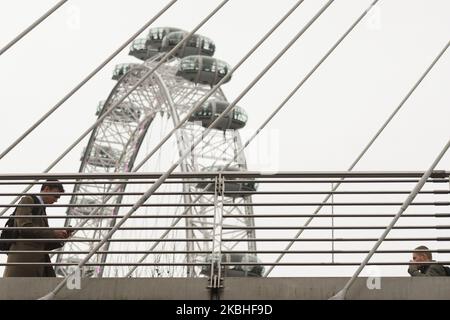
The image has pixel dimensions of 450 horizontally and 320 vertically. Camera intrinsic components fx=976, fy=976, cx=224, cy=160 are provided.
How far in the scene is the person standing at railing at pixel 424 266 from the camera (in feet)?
28.2

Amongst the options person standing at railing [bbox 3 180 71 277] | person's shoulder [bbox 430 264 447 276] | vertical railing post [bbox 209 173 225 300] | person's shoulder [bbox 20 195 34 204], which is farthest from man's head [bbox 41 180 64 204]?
person's shoulder [bbox 430 264 447 276]

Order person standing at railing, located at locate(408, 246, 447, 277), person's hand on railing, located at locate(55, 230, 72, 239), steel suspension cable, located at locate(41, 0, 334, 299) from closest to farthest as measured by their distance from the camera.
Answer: steel suspension cable, located at locate(41, 0, 334, 299) → person's hand on railing, located at locate(55, 230, 72, 239) → person standing at railing, located at locate(408, 246, 447, 277)

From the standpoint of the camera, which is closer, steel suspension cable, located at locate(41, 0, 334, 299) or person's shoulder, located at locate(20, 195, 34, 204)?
steel suspension cable, located at locate(41, 0, 334, 299)

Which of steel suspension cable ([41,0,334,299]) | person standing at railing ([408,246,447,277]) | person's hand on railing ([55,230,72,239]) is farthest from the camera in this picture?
person standing at railing ([408,246,447,277])

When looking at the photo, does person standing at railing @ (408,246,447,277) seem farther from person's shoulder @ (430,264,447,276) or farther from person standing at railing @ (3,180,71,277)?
person standing at railing @ (3,180,71,277)

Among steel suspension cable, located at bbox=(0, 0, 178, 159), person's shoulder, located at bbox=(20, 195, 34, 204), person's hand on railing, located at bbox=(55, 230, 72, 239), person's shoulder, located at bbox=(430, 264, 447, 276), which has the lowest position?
person's shoulder, located at bbox=(430, 264, 447, 276)

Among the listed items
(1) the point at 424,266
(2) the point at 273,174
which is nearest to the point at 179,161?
(2) the point at 273,174

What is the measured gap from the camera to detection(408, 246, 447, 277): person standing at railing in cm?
859

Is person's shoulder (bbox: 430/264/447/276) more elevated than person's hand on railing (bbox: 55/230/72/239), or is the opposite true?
person's hand on railing (bbox: 55/230/72/239)

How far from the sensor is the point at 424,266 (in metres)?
9.18

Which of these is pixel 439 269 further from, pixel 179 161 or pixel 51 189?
pixel 51 189
